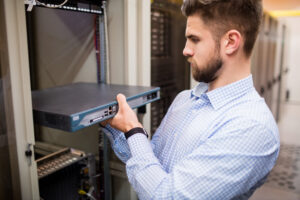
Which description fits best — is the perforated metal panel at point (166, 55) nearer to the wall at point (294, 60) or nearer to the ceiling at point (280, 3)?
the ceiling at point (280, 3)

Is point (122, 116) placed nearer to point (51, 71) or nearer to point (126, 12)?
point (126, 12)

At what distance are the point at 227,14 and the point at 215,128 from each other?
1.27ft

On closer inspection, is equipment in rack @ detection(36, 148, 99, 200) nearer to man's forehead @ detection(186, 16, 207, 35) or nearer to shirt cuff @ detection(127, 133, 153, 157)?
shirt cuff @ detection(127, 133, 153, 157)

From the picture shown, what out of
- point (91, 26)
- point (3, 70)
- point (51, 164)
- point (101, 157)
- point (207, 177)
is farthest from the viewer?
point (101, 157)

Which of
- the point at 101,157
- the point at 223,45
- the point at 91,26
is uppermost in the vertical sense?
the point at 91,26

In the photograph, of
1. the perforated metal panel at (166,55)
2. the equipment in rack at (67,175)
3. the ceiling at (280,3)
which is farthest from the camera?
the ceiling at (280,3)

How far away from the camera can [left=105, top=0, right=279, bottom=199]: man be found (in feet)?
2.54

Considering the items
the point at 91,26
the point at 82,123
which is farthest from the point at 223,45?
the point at 91,26

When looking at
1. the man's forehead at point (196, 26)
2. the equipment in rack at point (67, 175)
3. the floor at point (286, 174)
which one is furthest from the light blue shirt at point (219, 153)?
the floor at point (286, 174)

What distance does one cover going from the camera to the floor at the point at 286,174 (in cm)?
276

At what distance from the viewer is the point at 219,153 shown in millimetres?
773

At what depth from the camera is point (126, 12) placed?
4.38ft

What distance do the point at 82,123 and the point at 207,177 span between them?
1.40 feet

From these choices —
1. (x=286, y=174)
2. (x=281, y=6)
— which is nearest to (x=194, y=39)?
(x=286, y=174)
